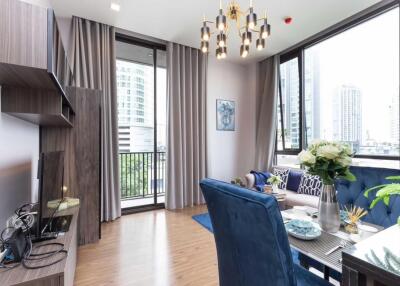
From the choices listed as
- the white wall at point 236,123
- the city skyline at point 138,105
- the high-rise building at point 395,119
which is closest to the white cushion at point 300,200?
the high-rise building at point 395,119

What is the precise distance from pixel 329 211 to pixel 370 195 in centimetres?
50

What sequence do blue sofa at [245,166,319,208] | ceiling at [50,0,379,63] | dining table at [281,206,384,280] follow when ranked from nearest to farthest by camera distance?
1. dining table at [281,206,384,280]
2. ceiling at [50,0,379,63]
3. blue sofa at [245,166,319,208]

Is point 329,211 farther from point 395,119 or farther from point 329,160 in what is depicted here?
point 395,119

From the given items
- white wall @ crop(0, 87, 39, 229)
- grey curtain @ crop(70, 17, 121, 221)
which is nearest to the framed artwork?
grey curtain @ crop(70, 17, 121, 221)

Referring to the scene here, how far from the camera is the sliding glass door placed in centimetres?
373

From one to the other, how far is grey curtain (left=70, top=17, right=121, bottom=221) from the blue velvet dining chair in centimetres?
254

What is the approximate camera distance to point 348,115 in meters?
3.25

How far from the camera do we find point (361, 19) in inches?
119

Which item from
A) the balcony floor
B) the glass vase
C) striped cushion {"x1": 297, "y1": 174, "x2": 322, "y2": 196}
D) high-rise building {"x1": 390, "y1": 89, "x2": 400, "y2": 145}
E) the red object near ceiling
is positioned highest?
the red object near ceiling

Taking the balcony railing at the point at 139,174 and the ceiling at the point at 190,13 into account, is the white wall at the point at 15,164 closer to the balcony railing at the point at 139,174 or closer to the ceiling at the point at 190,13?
the ceiling at the point at 190,13

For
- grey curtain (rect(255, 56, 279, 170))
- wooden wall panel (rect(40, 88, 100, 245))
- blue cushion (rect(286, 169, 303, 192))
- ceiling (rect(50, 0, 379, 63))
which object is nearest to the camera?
wooden wall panel (rect(40, 88, 100, 245))

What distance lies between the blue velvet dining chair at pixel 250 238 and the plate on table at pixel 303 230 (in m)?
0.24

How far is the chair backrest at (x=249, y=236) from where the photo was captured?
2.51 feet

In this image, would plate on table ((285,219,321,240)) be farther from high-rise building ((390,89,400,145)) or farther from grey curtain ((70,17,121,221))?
grey curtain ((70,17,121,221))
